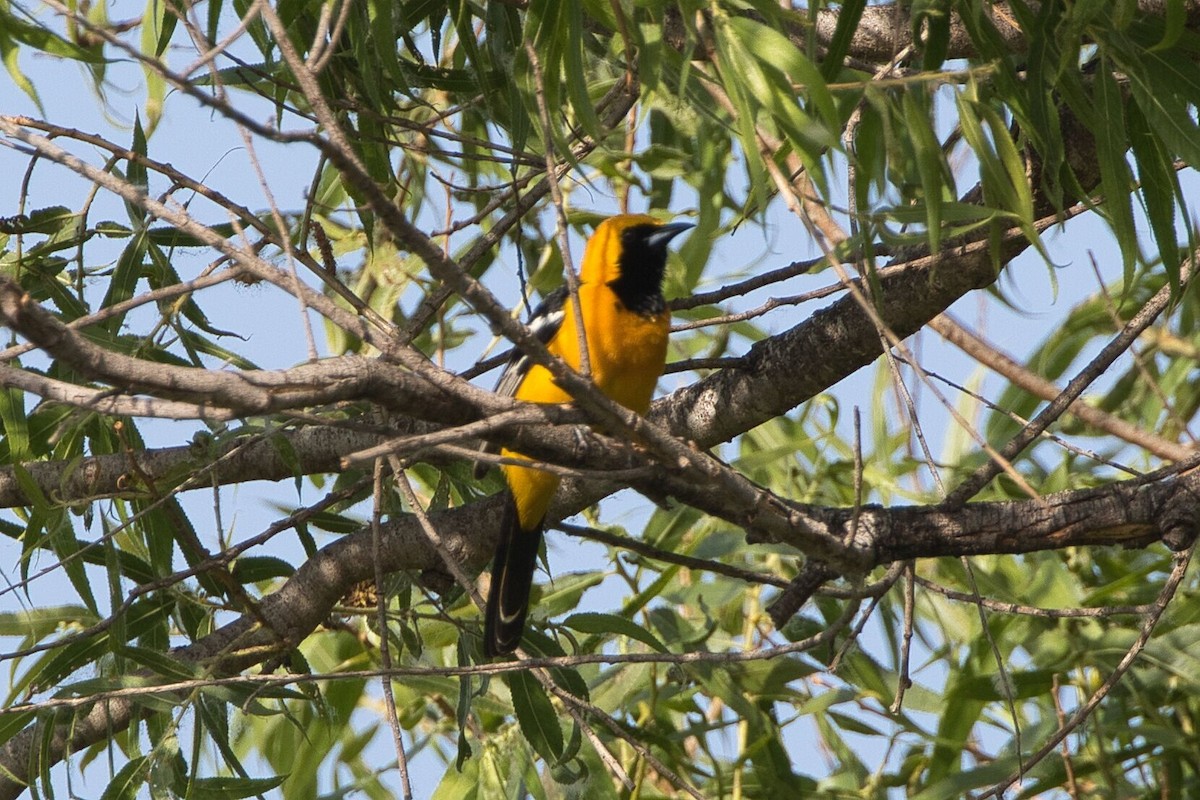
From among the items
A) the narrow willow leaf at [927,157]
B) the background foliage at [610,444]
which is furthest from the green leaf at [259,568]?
the narrow willow leaf at [927,157]

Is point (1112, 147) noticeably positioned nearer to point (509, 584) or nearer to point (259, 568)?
point (509, 584)

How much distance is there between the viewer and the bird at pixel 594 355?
10.5ft

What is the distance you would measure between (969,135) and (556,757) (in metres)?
1.71

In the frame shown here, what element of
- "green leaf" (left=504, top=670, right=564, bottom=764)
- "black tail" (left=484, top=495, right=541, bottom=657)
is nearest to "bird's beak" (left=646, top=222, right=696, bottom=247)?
"black tail" (left=484, top=495, right=541, bottom=657)

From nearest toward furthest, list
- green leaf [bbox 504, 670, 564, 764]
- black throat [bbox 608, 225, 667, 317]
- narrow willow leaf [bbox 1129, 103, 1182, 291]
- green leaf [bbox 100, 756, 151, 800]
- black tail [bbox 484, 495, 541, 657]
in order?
narrow willow leaf [bbox 1129, 103, 1182, 291] < green leaf [bbox 100, 756, 151, 800] < green leaf [bbox 504, 670, 564, 764] < black tail [bbox 484, 495, 541, 657] < black throat [bbox 608, 225, 667, 317]

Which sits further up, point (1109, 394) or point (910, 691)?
point (1109, 394)

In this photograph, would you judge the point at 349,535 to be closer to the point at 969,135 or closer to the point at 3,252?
the point at 3,252

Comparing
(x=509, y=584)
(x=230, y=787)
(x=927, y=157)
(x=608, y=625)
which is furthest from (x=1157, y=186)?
(x=230, y=787)

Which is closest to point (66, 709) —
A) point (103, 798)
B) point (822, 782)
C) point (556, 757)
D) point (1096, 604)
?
point (103, 798)

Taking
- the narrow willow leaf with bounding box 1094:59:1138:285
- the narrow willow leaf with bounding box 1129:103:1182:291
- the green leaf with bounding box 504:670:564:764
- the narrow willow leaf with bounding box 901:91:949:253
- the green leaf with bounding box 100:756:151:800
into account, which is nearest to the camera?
the narrow willow leaf with bounding box 901:91:949:253

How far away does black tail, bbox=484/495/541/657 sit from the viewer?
3.15 meters

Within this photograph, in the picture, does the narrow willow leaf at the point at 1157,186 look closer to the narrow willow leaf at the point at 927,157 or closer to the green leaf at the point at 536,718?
the narrow willow leaf at the point at 927,157

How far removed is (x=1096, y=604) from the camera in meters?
3.58

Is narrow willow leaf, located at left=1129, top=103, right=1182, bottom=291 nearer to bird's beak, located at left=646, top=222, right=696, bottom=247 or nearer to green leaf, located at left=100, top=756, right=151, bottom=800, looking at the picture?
bird's beak, located at left=646, top=222, right=696, bottom=247
